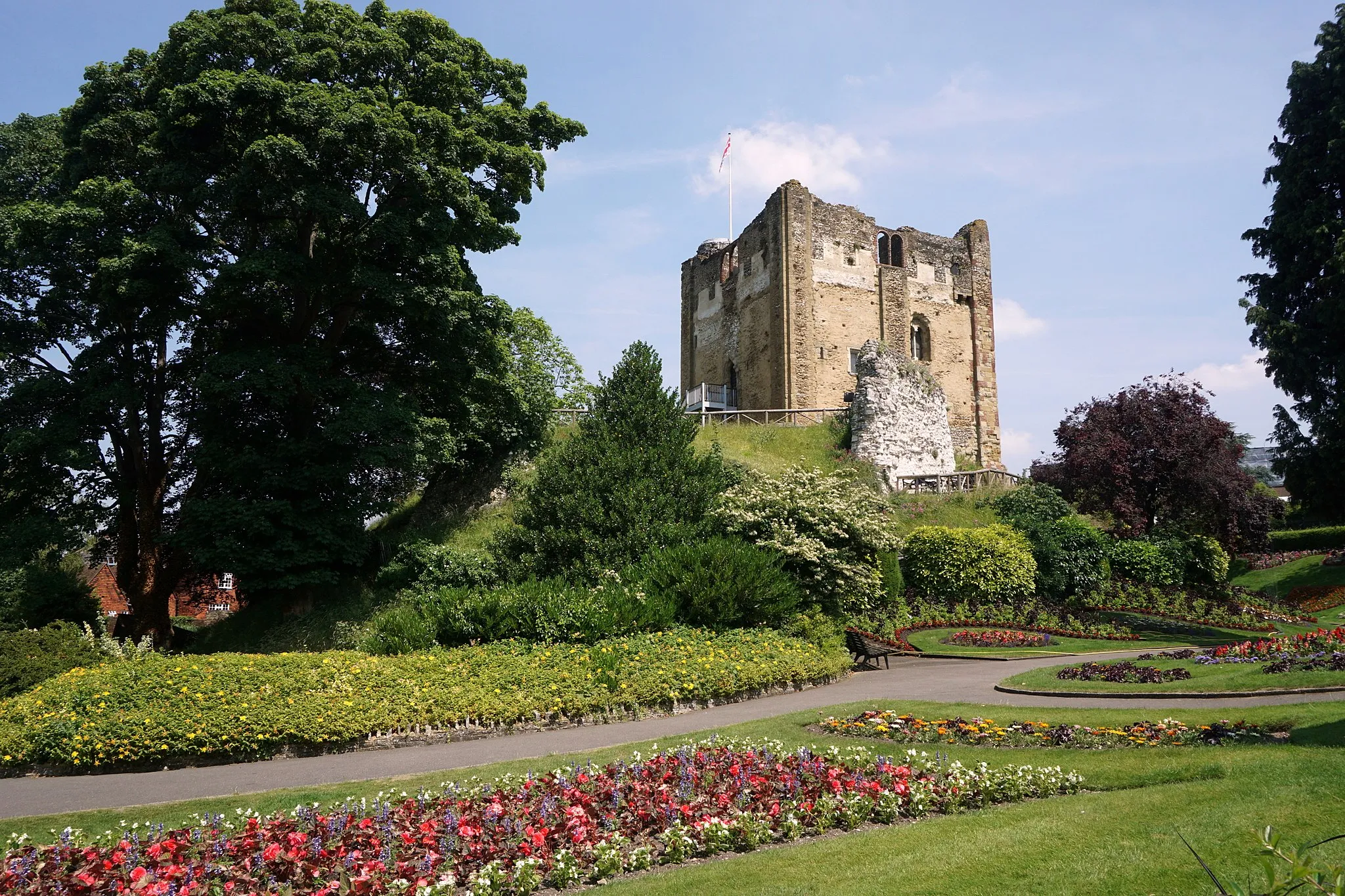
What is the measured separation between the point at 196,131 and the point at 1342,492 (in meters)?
39.5

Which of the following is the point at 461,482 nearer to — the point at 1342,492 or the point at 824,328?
the point at 824,328

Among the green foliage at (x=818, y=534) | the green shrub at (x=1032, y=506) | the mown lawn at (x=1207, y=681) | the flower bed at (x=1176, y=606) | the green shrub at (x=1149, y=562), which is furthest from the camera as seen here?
the green shrub at (x=1032, y=506)

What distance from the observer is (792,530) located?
17.7 meters

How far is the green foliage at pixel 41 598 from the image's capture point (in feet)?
55.8

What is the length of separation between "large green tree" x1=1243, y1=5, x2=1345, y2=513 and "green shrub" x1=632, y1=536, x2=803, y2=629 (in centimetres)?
2550

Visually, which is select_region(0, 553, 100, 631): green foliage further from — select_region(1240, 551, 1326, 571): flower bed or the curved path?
select_region(1240, 551, 1326, 571): flower bed

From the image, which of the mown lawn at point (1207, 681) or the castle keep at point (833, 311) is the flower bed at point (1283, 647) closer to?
the mown lawn at point (1207, 681)

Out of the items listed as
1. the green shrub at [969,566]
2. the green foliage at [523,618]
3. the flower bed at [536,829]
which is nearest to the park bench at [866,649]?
the green foliage at [523,618]

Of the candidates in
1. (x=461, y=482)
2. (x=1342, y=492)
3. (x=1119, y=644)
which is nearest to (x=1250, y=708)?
(x=1119, y=644)

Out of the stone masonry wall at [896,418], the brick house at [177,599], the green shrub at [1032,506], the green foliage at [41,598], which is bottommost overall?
the brick house at [177,599]

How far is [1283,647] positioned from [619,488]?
1145 cm

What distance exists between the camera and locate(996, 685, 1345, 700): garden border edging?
417 inches

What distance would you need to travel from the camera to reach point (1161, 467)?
2578 centimetres

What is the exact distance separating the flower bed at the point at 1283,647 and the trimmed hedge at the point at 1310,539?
2471 cm
